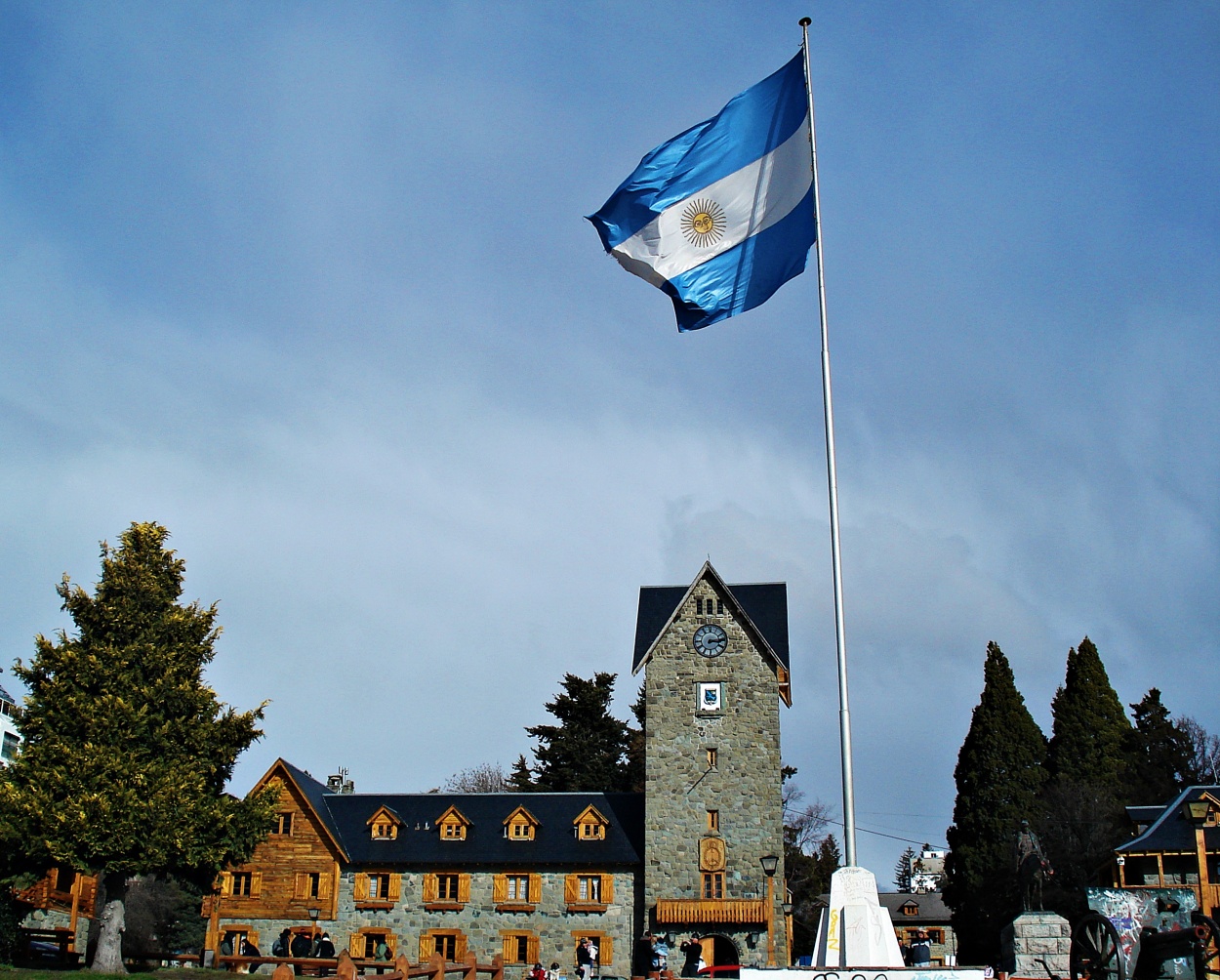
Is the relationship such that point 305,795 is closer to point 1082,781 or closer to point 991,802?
point 991,802

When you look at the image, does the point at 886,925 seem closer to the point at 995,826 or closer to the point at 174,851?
the point at 174,851

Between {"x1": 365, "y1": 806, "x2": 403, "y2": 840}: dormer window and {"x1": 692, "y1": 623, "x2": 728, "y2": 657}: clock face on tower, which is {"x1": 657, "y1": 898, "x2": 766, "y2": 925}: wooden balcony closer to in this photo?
{"x1": 692, "y1": 623, "x2": 728, "y2": 657}: clock face on tower

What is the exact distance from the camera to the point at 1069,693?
6075cm

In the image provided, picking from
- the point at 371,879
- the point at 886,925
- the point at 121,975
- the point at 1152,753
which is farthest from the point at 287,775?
the point at 1152,753

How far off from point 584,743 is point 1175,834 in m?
35.8

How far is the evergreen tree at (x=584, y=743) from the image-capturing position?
70.9 metres

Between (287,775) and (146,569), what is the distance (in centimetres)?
1989

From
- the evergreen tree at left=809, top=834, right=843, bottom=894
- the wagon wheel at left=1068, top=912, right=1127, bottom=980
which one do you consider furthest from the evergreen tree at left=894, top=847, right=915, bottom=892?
the wagon wheel at left=1068, top=912, right=1127, bottom=980

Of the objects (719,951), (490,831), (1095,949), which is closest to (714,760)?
(719,951)

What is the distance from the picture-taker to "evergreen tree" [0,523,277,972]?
29688 millimetres

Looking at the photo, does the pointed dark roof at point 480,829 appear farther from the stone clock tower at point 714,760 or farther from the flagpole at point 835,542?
the flagpole at point 835,542

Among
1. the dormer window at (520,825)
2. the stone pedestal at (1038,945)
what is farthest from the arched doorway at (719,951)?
the stone pedestal at (1038,945)

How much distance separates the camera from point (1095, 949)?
1653cm

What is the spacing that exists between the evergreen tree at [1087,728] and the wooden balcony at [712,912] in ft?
62.0
